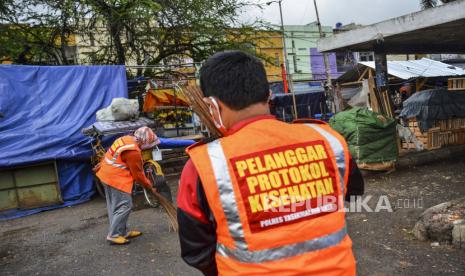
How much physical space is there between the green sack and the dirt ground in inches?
16.7

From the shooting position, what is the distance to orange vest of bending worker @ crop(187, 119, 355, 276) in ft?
4.50

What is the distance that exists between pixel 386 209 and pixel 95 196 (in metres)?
6.07

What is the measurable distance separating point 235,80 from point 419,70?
18865mm

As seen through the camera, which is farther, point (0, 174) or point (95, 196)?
point (95, 196)

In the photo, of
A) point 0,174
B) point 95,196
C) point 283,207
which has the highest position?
point 283,207

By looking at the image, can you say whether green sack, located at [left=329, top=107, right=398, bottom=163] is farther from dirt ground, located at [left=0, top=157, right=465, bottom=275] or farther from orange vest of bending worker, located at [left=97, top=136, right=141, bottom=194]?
orange vest of bending worker, located at [left=97, top=136, right=141, bottom=194]

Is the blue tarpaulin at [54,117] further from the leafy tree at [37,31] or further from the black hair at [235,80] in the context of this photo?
the black hair at [235,80]

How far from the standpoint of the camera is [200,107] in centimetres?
202

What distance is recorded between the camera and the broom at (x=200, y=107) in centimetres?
197

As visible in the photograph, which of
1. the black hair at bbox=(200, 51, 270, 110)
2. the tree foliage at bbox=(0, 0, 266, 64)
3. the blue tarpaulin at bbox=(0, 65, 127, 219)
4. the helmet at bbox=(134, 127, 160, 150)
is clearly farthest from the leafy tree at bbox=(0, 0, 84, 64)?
the black hair at bbox=(200, 51, 270, 110)

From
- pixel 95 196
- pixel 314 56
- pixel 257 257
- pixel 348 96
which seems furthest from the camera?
pixel 314 56

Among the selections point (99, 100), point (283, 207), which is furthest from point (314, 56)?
point (283, 207)

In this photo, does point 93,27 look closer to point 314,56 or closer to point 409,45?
point 409,45

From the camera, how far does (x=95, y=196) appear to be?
A: 882cm
